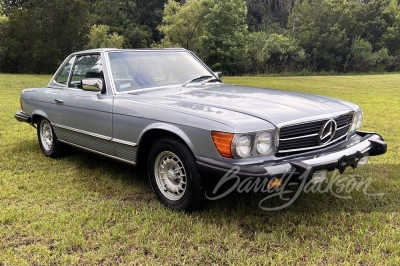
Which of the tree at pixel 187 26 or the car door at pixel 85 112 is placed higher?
the tree at pixel 187 26

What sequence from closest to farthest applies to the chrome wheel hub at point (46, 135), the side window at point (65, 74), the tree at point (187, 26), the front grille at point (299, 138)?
the front grille at point (299, 138) → the side window at point (65, 74) → the chrome wheel hub at point (46, 135) → the tree at point (187, 26)

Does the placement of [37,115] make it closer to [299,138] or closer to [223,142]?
[223,142]

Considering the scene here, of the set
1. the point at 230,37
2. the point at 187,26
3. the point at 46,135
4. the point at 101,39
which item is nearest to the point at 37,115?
the point at 46,135

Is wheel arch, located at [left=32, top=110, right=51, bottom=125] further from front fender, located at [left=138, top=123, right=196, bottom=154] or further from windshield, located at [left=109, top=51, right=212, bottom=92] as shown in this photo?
front fender, located at [left=138, top=123, right=196, bottom=154]

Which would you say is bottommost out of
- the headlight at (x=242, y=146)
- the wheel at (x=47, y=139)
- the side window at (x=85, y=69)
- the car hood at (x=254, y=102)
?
the wheel at (x=47, y=139)

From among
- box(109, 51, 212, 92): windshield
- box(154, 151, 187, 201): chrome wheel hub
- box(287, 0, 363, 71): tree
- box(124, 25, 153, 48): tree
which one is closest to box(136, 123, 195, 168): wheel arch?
box(154, 151, 187, 201): chrome wheel hub

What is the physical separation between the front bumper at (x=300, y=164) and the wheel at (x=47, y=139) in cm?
296

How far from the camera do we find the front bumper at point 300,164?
2582mm

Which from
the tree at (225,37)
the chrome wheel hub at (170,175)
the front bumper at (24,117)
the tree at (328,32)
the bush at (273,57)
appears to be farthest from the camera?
the tree at (328,32)

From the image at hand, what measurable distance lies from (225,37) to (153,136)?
4205 cm

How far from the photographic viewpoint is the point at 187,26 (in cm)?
4878

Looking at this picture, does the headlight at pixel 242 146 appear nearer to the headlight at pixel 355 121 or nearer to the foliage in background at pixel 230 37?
the headlight at pixel 355 121

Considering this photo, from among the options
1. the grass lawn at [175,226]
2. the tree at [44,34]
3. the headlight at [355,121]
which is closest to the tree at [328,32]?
the tree at [44,34]

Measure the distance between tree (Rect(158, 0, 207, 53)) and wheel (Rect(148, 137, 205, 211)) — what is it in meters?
46.4
